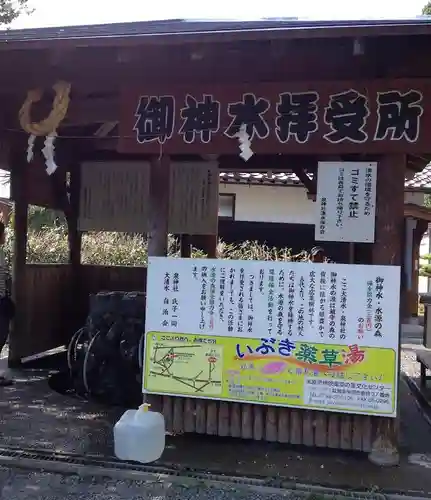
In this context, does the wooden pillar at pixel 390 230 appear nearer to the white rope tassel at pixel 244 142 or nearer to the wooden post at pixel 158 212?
the white rope tassel at pixel 244 142

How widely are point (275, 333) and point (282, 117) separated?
183 cm

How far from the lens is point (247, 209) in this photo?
48.9 ft

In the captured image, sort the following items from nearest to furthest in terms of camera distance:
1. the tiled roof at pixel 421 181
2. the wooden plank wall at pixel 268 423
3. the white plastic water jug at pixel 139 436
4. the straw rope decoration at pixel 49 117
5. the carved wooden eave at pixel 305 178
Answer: the white plastic water jug at pixel 139 436
the wooden plank wall at pixel 268 423
the straw rope decoration at pixel 49 117
the carved wooden eave at pixel 305 178
the tiled roof at pixel 421 181

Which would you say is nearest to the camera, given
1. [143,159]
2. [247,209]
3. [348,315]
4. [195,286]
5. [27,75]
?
[348,315]

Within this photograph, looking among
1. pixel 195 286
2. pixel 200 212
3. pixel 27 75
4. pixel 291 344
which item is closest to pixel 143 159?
pixel 200 212

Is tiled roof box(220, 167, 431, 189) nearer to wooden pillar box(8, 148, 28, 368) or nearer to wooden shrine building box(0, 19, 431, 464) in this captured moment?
wooden pillar box(8, 148, 28, 368)

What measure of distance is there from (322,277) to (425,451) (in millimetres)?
1894

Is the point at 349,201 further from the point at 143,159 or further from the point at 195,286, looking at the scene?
the point at 143,159

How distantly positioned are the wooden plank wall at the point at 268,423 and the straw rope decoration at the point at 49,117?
8.23 feet

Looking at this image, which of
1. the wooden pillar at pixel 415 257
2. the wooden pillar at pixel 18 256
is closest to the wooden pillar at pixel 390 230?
the wooden pillar at pixel 18 256

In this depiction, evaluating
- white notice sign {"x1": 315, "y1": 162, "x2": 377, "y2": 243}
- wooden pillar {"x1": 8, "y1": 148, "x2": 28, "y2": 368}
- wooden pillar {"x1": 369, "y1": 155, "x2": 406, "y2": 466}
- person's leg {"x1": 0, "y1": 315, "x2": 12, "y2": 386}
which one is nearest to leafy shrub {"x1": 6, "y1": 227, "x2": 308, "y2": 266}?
wooden pillar {"x1": 8, "y1": 148, "x2": 28, "y2": 368}

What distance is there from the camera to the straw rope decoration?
18.6 feet

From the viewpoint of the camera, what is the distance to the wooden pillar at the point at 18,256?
820cm

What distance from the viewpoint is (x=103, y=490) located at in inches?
175
